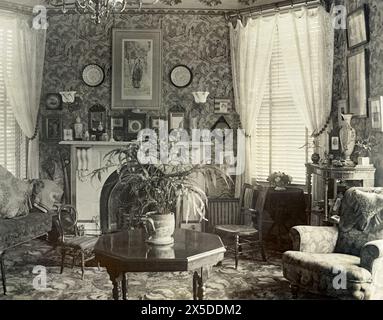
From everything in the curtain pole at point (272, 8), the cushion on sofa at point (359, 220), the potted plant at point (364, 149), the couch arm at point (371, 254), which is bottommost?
the couch arm at point (371, 254)

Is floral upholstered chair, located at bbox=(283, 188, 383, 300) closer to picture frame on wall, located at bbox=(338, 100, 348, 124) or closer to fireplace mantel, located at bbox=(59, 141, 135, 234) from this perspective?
picture frame on wall, located at bbox=(338, 100, 348, 124)

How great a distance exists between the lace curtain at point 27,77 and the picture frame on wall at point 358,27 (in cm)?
430

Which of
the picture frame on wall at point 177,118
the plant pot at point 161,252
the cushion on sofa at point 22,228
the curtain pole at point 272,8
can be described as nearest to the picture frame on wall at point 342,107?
the curtain pole at point 272,8

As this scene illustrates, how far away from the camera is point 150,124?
23.6 feet

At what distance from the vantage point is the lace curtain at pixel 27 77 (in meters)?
6.80

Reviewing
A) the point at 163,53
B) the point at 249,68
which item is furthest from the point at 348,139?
the point at 163,53

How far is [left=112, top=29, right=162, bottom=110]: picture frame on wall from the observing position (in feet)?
23.3

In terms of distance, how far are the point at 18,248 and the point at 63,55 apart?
2879mm

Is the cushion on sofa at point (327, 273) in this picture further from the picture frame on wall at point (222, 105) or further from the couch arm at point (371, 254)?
the picture frame on wall at point (222, 105)

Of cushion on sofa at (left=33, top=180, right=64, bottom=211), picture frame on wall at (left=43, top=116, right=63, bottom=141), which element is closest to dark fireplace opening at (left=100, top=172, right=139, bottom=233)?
cushion on sofa at (left=33, top=180, right=64, bottom=211)

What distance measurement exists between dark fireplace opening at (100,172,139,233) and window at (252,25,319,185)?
197 cm

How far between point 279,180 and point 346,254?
2237 millimetres

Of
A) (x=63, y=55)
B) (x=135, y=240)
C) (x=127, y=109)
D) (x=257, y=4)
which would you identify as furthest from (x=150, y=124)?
(x=135, y=240)
